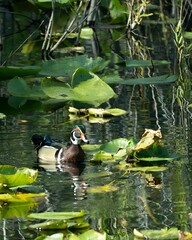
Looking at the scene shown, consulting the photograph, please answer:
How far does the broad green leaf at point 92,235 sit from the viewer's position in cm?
500

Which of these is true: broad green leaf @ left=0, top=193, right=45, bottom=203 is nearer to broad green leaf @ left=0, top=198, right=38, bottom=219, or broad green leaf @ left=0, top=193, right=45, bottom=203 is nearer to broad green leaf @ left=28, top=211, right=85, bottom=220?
broad green leaf @ left=0, top=198, right=38, bottom=219

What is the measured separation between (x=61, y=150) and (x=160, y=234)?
8.42 ft

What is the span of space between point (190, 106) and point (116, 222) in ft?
12.4

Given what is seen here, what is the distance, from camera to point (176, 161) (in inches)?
284

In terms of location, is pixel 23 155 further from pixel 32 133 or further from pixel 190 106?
pixel 190 106

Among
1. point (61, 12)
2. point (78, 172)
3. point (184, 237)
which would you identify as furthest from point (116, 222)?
point (61, 12)

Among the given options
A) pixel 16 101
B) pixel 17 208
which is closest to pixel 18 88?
pixel 16 101

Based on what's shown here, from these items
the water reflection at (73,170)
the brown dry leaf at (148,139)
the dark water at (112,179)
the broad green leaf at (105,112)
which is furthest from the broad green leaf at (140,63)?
the brown dry leaf at (148,139)

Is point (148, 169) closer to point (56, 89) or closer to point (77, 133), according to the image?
point (77, 133)

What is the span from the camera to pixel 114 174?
22.6 feet

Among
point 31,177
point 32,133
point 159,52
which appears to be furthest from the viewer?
point 159,52

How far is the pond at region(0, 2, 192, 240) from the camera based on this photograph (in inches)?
225

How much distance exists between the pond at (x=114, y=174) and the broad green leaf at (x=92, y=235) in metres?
0.20

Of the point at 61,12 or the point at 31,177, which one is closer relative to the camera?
the point at 31,177
